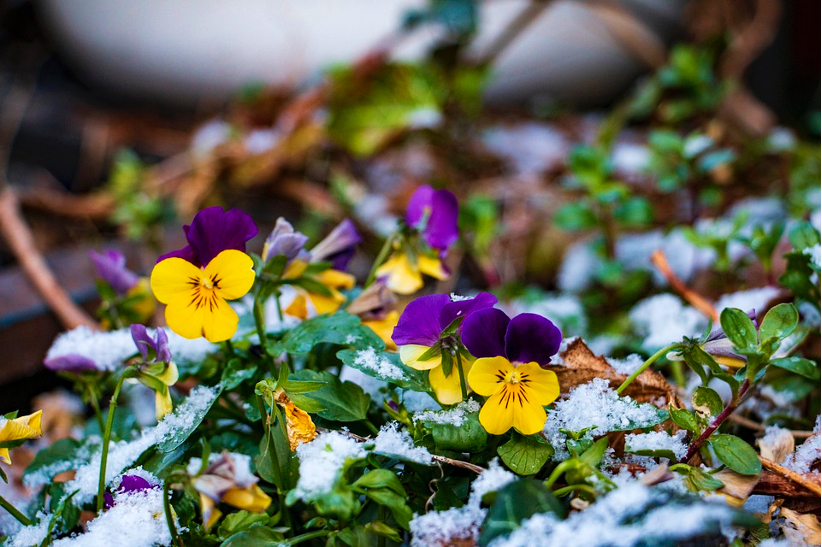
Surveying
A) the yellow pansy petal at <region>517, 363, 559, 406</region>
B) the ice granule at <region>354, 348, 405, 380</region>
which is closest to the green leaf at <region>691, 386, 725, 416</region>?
the yellow pansy petal at <region>517, 363, 559, 406</region>

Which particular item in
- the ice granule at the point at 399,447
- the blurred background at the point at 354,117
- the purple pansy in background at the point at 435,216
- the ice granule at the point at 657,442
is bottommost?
the ice granule at the point at 657,442

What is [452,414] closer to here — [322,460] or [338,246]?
[322,460]

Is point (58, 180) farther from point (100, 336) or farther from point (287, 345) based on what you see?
point (287, 345)

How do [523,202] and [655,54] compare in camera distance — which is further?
[655,54]

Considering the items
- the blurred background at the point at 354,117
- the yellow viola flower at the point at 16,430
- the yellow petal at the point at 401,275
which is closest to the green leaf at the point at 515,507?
the yellow petal at the point at 401,275

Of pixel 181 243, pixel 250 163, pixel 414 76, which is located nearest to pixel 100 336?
pixel 181 243

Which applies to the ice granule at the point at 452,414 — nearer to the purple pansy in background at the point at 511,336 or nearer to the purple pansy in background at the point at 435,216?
the purple pansy in background at the point at 511,336
